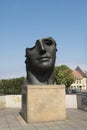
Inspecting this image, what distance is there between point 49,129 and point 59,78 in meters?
73.6

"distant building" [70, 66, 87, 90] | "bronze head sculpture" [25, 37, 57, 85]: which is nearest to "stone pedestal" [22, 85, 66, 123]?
"bronze head sculpture" [25, 37, 57, 85]

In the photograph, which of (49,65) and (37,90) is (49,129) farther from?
(49,65)

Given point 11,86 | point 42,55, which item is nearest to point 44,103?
point 42,55

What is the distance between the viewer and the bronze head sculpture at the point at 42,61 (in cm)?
1691

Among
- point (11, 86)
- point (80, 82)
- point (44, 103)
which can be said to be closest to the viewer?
point (44, 103)

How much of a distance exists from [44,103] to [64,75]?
70.8 metres

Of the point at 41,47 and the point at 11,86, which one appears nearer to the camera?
the point at 41,47

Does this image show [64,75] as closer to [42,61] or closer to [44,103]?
[42,61]

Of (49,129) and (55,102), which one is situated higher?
(55,102)

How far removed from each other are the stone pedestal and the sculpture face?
1575 millimetres

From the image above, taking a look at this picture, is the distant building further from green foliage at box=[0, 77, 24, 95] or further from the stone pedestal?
the stone pedestal

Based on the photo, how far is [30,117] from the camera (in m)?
15.4

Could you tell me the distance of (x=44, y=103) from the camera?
15672 millimetres

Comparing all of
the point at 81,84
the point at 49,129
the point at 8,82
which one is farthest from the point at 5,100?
the point at 81,84
